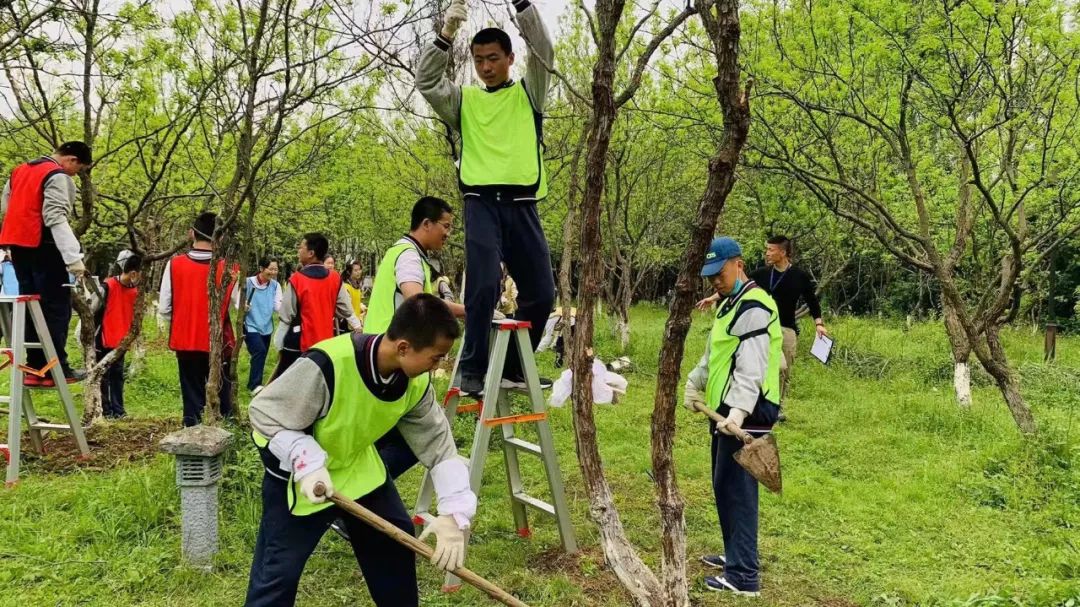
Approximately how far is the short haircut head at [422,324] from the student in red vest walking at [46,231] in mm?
3475

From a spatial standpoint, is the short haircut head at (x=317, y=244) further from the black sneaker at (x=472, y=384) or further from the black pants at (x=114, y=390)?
the black sneaker at (x=472, y=384)

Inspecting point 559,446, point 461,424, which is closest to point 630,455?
point 559,446

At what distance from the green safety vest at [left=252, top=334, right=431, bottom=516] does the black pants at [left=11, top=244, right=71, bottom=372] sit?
12.1 ft

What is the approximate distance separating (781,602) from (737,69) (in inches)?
113

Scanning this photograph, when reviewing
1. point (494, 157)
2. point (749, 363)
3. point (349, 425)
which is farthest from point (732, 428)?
point (349, 425)

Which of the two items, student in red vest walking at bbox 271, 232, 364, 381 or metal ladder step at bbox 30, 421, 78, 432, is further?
student in red vest walking at bbox 271, 232, 364, 381

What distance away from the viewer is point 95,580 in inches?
148

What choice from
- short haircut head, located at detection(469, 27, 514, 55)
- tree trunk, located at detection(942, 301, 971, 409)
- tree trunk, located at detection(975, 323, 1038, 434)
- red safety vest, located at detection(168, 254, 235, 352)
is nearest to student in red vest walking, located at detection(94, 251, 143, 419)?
red safety vest, located at detection(168, 254, 235, 352)

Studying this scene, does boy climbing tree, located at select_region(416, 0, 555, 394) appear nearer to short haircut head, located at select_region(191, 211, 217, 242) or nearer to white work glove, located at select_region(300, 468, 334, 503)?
white work glove, located at select_region(300, 468, 334, 503)

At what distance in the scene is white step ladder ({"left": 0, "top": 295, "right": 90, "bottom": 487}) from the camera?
16.1 feet

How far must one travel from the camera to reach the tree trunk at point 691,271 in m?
2.49

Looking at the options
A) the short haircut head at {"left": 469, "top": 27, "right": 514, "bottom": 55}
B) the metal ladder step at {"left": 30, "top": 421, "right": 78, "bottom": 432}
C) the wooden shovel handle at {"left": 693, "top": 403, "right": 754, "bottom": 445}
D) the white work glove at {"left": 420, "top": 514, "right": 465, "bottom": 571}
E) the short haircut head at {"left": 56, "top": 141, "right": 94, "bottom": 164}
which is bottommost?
the metal ladder step at {"left": 30, "top": 421, "right": 78, "bottom": 432}

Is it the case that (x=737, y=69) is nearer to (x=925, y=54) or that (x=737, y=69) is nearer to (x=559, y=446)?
(x=559, y=446)

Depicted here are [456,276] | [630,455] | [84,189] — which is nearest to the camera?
[84,189]
